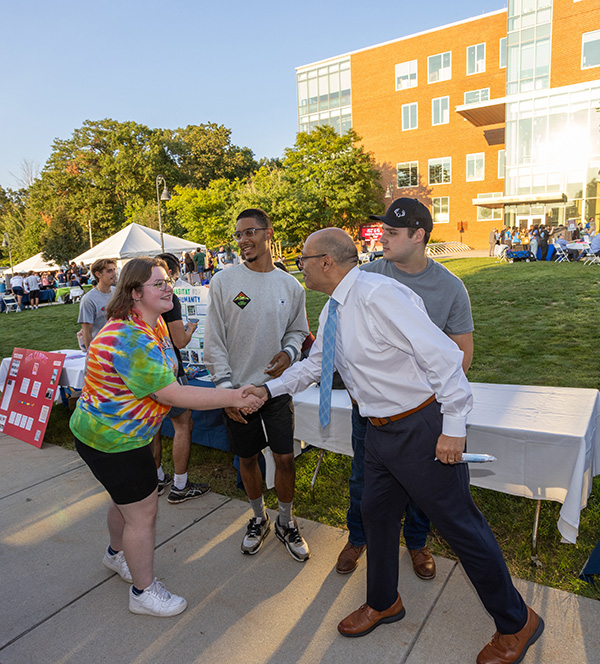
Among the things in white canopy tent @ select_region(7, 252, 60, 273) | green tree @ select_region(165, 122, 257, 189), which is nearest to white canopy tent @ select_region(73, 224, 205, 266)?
white canopy tent @ select_region(7, 252, 60, 273)

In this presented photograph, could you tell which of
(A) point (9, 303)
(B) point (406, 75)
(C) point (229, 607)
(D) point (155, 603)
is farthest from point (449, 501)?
(B) point (406, 75)

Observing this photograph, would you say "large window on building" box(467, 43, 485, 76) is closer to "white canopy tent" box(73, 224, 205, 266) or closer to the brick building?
the brick building

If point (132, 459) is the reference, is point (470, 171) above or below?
above

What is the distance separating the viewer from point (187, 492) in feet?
13.3

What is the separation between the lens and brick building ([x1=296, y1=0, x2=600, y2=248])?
32094 millimetres

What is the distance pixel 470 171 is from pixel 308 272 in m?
43.1

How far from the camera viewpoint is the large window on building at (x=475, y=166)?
40.3 metres

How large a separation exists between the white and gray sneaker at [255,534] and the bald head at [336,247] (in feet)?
6.72

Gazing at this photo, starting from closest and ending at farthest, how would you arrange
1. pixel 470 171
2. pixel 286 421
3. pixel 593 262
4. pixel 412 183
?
pixel 286 421
pixel 593 262
pixel 470 171
pixel 412 183

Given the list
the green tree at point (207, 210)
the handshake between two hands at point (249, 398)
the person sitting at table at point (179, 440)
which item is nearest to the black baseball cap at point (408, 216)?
the handshake between two hands at point (249, 398)

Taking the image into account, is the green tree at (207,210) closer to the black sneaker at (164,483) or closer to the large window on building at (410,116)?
the large window on building at (410,116)

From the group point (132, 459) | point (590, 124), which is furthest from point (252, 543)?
point (590, 124)

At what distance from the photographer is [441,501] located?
2.15 meters

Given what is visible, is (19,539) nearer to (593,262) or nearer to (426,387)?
(426,387)
